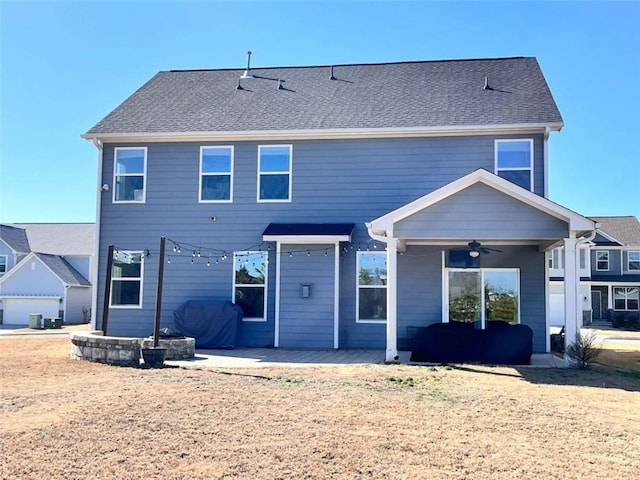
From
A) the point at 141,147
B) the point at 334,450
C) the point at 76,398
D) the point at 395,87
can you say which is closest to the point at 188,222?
the point at 141,147

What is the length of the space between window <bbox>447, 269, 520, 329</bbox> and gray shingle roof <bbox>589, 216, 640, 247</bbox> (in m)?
23.9

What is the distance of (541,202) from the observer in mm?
10281

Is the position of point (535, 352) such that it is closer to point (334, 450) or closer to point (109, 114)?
point (334, 450)

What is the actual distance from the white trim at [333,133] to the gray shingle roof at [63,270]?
16.9m

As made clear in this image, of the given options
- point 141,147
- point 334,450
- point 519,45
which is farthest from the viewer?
point 519,45

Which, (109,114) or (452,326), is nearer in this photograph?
(452,326)

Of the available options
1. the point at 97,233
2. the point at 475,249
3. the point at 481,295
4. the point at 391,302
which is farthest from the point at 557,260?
the point at 97,233

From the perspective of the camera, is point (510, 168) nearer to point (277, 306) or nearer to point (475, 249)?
point (475, 249)

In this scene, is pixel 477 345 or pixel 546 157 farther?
pixel 546 157

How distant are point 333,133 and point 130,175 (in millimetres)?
5434

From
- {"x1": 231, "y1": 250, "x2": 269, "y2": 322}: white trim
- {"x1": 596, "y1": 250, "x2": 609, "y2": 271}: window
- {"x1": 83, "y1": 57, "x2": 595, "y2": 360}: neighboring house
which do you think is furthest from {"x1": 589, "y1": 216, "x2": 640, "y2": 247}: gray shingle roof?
{"x1": 231, "y1": 250, "x2": 269, "y2": 322}: white trim

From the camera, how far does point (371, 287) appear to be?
45.1 ft

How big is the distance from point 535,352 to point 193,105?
1089 centimetres

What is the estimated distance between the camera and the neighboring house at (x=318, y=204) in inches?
523
